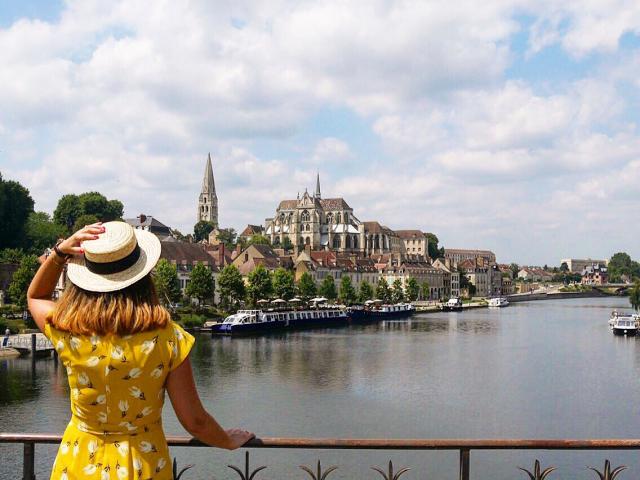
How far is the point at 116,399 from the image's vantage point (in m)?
3.91

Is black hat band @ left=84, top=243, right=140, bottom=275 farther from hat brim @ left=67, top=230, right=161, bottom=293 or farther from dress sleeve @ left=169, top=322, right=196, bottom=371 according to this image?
dress sleeve @ left=169, top=322, right=196, bottom=371

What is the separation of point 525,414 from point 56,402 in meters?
23.7

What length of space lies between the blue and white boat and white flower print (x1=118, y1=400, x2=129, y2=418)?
70.1 m

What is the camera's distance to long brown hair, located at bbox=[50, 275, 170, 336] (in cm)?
386

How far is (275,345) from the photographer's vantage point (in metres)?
66.0

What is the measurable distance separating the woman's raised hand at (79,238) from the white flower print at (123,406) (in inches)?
37.0

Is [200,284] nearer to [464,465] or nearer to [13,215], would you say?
[13,215]

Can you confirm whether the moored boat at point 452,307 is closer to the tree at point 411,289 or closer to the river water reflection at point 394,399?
the tree at point 411,289

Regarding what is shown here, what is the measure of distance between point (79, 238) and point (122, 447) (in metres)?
1.25

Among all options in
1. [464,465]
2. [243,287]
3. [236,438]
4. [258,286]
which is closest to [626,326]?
[258,286]

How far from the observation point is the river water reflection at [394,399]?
2650cm

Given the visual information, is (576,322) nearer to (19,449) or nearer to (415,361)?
(415,361)

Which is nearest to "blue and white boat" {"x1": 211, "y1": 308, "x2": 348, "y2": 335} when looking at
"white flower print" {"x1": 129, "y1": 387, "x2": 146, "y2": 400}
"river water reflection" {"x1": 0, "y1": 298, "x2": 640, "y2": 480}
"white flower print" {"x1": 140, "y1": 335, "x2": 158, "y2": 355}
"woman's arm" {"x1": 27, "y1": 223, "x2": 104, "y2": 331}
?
"river water reflection" {"x1": 0, "y1": 298, "x2": 640, "y2": 480}

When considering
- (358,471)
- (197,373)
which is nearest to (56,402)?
(197,373)
